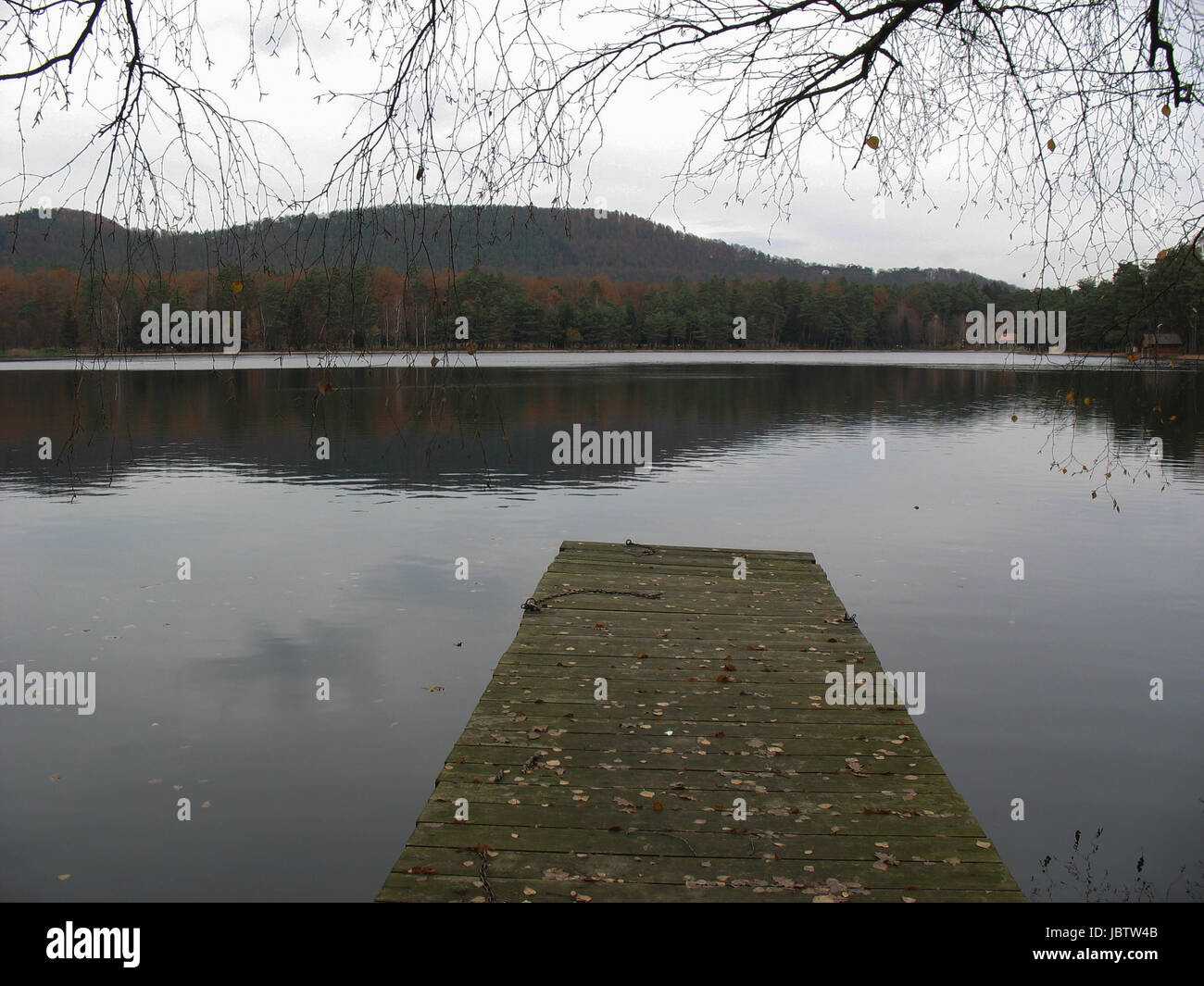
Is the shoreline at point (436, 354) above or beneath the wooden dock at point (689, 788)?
above

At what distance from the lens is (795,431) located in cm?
3788

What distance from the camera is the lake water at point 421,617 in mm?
Answer: 7641

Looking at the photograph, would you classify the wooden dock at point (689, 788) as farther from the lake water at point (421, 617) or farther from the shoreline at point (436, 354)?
the shoreline at point (436, 354)

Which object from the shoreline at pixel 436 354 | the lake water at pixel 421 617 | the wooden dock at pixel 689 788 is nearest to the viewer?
the shoreline at pixel 436 354

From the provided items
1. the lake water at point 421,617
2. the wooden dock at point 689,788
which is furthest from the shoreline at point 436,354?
the wooden dock at point 689,788

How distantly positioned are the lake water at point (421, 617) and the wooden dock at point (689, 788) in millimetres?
1528

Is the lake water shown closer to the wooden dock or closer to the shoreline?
the shoreline

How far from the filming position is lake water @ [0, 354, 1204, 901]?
25.1 ft

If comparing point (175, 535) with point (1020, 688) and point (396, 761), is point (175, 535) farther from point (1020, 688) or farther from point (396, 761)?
point (1020, 688)

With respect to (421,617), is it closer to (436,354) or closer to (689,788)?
(689,788)

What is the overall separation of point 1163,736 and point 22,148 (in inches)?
426

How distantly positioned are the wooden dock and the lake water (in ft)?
5.01

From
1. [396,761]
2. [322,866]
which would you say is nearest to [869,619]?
[396,761]

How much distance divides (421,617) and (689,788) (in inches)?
320
